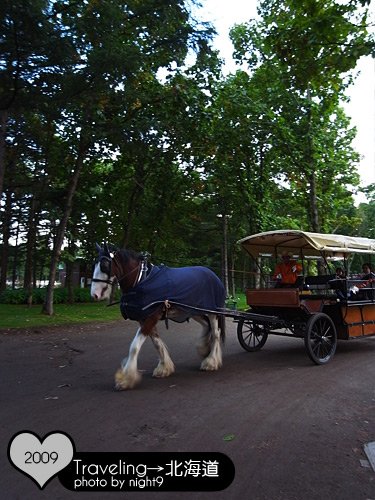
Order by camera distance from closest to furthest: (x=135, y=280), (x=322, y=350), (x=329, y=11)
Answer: (x=329, y=11) < (x=135, y=280) < (x=322, y=350)

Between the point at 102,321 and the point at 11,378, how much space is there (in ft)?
31.1

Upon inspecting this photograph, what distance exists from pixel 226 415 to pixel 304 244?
19.5 ft

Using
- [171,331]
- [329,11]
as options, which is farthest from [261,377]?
[171,331]

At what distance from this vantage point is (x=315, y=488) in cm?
369

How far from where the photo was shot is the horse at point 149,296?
6.86 metres

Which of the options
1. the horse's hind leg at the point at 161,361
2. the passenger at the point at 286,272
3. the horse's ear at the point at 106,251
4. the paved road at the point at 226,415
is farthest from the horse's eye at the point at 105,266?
the passenger at the point at 286,272

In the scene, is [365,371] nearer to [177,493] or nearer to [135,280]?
[135,280]

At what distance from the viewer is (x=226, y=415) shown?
550 cm

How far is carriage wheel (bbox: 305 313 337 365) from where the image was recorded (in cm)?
857

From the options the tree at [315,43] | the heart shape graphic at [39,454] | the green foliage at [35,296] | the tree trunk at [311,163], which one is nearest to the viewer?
the heart shape graphic at [39,454]

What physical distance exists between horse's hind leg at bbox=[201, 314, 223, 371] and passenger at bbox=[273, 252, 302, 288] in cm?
214

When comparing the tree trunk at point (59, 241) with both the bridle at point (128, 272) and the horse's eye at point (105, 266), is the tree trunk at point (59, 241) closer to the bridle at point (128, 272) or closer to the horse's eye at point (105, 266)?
the bridle at point (128, 272)

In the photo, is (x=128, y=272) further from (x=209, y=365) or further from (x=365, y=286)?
(x=365, y=286)

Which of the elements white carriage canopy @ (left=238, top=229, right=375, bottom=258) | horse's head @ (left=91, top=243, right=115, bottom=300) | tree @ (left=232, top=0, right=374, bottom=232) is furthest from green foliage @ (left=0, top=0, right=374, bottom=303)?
horse's head @ (left=91, top=243, right=115, bottom=300)
